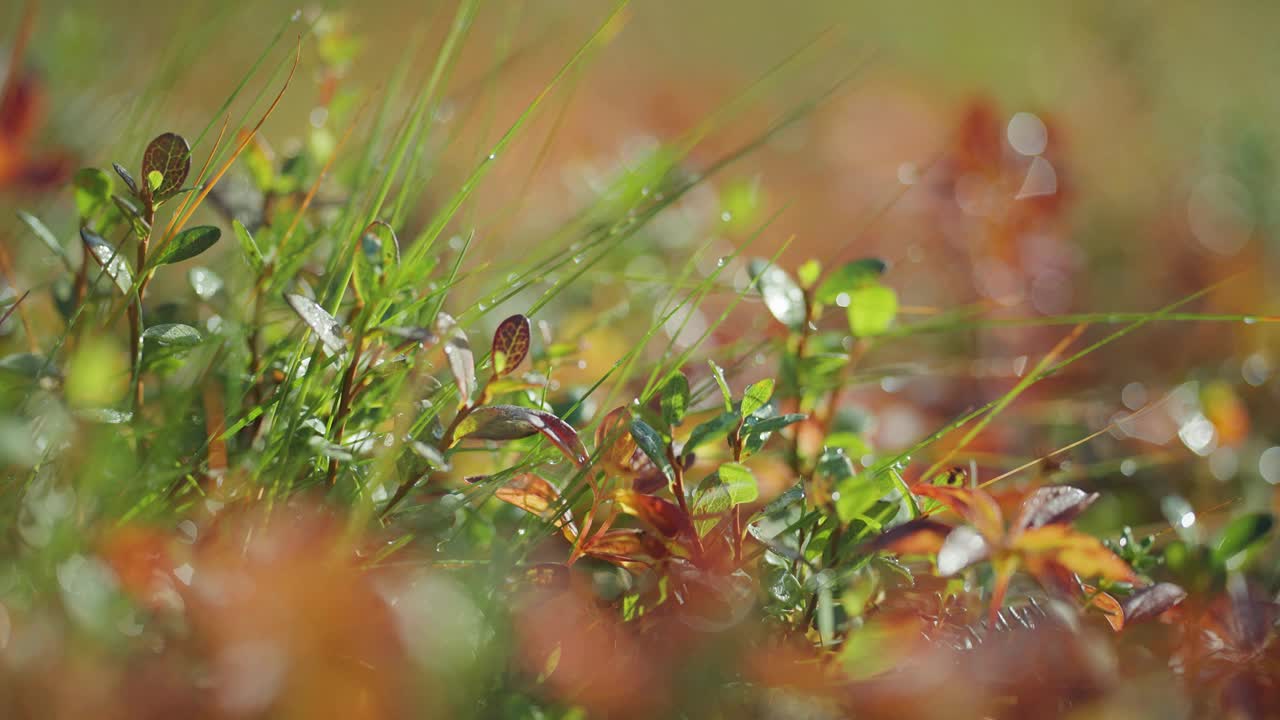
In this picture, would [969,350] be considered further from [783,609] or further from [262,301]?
[262,301]

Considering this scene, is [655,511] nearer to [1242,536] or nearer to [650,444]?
[650,444]

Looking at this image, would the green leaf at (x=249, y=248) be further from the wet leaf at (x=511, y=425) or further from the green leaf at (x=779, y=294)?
the green leaf at (x=779, y=294)

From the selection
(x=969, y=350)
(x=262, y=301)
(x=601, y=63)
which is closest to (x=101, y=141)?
(x=262, y=301)

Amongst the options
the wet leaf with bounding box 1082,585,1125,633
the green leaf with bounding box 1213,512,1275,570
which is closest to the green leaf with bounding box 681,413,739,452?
the wet leaf with bounding box 1082,585,1125,633

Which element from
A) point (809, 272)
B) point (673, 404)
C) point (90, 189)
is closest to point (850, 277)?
point (809, 272)

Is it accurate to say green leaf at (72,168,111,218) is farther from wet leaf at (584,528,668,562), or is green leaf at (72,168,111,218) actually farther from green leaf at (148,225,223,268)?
wet leaf at (584,528,668,562)
